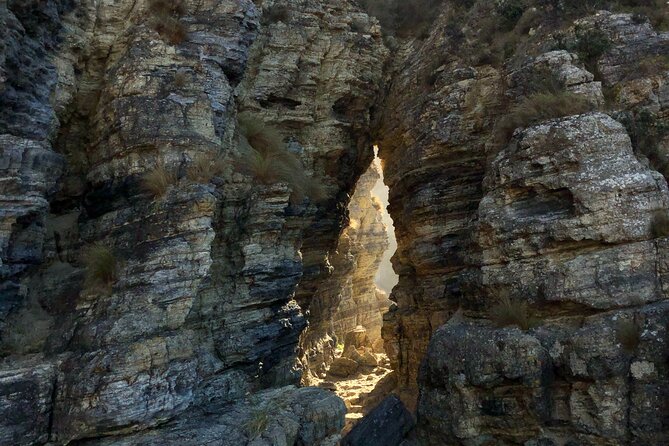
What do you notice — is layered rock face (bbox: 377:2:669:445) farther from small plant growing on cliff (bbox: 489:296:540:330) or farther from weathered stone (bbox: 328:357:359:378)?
weathered stone (bbox: 328:357:359:378)

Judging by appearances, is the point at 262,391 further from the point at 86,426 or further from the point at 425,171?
the point at 425,171

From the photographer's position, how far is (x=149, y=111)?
965 centimetres

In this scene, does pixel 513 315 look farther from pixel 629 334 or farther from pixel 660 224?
pixel 660 224

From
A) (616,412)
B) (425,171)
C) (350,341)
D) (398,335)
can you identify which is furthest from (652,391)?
(350,341)

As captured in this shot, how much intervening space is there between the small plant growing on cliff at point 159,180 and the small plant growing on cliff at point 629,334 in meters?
8.32

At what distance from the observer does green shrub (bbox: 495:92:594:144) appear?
34.6 feet

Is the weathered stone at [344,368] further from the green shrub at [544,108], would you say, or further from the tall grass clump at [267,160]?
the green shrub at [544,108]

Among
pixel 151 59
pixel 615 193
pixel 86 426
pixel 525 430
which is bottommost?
pixel 525 430

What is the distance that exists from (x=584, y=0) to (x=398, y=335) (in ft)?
38.9

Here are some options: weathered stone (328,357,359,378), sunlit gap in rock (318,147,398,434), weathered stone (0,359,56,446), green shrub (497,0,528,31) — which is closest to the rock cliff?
weathered stone (0,359,56,446)

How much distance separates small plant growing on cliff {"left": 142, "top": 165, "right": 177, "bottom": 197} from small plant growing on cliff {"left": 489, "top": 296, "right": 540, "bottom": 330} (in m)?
6.74

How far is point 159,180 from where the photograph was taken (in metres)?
9.15

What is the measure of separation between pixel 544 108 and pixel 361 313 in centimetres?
2078

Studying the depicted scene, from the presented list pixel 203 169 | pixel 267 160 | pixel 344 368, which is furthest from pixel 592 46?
pixel 344 368
